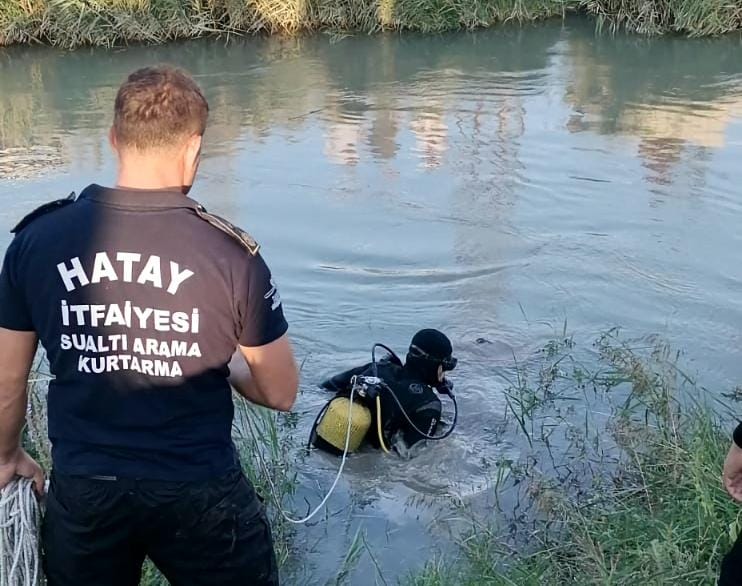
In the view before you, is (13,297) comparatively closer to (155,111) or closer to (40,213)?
(40,213)

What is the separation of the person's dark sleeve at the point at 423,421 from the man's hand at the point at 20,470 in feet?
6.69

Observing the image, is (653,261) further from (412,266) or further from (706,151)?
(706,151)

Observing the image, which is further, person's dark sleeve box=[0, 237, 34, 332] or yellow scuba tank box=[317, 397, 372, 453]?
yellow scuba tank box=[317, 397, 372, 453]

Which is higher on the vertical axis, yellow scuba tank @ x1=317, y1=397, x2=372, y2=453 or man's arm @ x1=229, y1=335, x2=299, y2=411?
man's arm @ x1=229, y1=335, x2=299, y2=411

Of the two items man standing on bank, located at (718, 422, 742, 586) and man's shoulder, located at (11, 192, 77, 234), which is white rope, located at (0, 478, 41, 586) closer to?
man's shoulder, located at (11, 192, 77, 234)

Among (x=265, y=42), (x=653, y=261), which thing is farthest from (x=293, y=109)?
(x=653, y=261)

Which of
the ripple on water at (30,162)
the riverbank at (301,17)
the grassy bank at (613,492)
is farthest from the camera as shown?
the riverbank at (301,17)

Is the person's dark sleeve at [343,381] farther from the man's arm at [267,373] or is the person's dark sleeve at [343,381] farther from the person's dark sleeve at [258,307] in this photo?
the person's dark sleeve at [258,307]

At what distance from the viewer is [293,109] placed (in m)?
10.6

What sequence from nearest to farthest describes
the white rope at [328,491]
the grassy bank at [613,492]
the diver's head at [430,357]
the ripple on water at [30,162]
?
1. the grassy bank at [613,492]
2. the white rope at [328,491]
3. the diver's head at [430,357]
4. the ripple on water at [30,162]

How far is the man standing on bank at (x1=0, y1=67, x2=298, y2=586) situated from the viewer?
197cm

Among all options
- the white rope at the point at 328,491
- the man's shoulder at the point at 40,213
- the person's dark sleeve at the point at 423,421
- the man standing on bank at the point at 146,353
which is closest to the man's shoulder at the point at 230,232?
the man standing on bank at the point at 146,353

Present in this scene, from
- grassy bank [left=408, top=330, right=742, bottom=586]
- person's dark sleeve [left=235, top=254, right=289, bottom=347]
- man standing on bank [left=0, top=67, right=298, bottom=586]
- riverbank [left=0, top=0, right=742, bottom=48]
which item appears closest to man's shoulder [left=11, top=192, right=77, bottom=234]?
man standing on bank [left=0, top=67, right=298, bottom=586]

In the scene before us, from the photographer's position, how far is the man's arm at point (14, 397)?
207 centimetres
